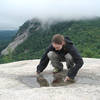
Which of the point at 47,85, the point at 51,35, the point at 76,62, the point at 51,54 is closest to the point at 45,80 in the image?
the point at 47,85

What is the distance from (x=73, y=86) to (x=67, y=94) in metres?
0.74

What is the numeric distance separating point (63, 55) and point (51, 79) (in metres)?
0.62

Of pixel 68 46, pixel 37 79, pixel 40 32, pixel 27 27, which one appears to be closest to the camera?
pixel 68 46

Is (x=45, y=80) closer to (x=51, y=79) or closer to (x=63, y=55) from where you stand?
(x=51, y=79)

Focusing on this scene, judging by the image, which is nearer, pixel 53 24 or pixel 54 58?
pixel 54 58

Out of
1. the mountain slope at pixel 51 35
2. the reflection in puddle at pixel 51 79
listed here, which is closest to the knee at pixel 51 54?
the reflection in puddle at pixel 51 79

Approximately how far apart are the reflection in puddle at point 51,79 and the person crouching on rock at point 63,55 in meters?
A: 0.14

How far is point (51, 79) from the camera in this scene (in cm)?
632

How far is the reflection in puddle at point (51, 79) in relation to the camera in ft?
19.2

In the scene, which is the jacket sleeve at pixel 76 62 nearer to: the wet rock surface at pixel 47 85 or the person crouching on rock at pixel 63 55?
the person crouching on rock at pixel 63 55

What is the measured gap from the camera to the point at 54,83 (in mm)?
5902

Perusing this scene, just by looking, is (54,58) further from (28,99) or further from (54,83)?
(28,99)

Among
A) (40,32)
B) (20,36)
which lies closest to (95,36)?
(40,32)

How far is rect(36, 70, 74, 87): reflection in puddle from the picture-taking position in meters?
5.85
